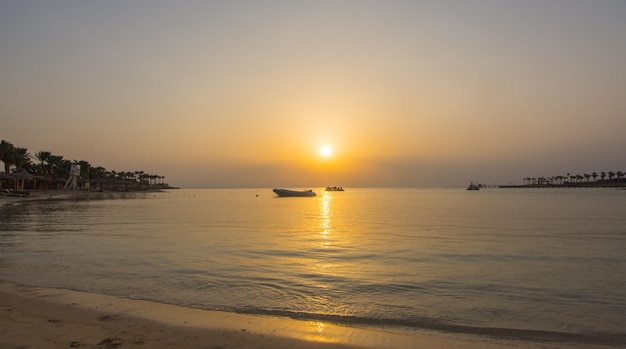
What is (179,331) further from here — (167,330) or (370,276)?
(370,276)

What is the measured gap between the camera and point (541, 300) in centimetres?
1112

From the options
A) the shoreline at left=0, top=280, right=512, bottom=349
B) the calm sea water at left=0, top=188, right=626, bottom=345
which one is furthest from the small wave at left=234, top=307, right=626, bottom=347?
the shoreline at left=0, top=280, right=512, bottom=349

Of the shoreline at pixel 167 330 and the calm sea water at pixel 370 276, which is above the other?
the shoreline at pixel 167 330

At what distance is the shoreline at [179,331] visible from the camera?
7.02 m

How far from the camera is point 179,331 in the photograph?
7746 millimetres

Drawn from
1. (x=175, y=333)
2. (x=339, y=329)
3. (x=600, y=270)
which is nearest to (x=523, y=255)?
(x=600, y=270)

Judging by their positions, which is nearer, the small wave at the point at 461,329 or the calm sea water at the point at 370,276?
the small wave at the point at 461,329

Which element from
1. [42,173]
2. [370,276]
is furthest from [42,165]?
[370,276]

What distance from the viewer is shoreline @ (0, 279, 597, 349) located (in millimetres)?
7023

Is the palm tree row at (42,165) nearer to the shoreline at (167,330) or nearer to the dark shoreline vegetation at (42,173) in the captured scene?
the dark shoreline vegetation at (42,173)

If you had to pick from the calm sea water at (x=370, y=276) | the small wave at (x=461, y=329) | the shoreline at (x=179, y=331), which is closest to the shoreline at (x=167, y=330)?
the shoreline at (x=179, y=331)

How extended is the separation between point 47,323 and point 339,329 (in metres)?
5.77

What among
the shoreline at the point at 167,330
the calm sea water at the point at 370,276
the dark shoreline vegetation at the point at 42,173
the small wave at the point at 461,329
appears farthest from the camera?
the dark shoreline vegetation at the point at 42,173

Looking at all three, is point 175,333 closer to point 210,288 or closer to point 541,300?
point 210,288
